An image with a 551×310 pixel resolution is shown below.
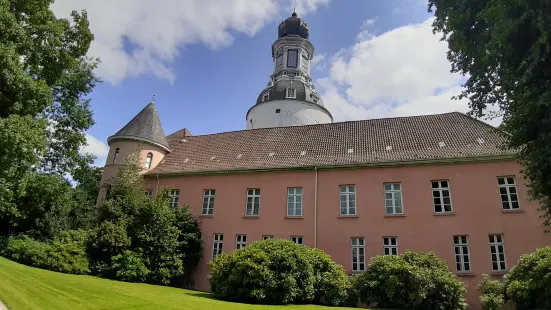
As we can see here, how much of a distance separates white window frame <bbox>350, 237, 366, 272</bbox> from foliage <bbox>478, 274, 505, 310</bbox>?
545cm

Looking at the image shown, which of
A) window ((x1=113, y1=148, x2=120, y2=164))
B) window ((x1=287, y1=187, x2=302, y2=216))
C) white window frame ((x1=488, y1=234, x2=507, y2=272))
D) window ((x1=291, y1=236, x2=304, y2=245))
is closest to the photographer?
white window frame ((x1=488, y1=234, x2=507, y2=272))

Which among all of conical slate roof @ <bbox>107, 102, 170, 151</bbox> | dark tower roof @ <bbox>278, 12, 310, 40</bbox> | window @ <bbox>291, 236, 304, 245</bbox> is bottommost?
window @ <bbox>291, 236, 304, 245</bbox>

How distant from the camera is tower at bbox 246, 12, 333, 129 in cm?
4126

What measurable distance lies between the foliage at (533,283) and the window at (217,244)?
14.9 m

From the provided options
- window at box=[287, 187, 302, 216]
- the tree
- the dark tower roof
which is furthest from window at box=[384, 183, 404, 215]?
the dark tower roof

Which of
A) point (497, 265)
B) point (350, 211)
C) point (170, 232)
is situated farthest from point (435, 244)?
point (170, 232)

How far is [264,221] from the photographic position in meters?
22.2

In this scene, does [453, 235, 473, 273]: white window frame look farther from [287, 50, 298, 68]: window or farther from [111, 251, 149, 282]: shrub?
[287, 50, 298, 68]: window

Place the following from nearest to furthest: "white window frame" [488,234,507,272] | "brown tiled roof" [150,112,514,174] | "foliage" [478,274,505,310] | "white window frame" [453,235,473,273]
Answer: "foliage" [478,274,505,310] → "white window frame" [488,234,507,272] → "white window frame" [453,235,473,273] → "brown tiled roof" [150,112,514,174]

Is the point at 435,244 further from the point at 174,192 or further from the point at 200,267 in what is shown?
the point at 174,192

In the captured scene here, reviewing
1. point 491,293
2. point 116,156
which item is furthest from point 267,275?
point 116,156

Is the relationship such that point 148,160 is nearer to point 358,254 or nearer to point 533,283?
point 358,254

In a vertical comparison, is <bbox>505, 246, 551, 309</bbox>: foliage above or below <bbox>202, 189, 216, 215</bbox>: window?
below

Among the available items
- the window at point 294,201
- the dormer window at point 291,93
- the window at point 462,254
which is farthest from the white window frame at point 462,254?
the dormer window at point 291,93
